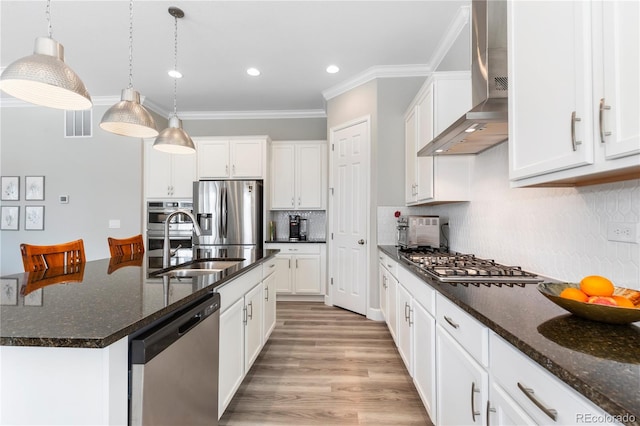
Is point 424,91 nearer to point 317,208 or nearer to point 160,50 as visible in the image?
point 317,208

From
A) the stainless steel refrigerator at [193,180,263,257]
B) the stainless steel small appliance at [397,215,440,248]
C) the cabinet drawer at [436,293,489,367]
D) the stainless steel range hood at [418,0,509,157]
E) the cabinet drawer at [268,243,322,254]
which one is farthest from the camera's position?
the cabinet drawer at [268,243,322,254]

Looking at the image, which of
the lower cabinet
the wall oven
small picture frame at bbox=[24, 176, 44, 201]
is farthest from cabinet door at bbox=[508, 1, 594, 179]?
small picture frame at bbox=[24, 176, 44, 201]

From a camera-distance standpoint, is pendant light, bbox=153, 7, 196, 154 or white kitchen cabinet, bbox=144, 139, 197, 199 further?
white kitchen cabinet, bbox=144, 139, 197, 199

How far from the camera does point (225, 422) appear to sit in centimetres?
178

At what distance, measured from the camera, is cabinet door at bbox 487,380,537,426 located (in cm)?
82

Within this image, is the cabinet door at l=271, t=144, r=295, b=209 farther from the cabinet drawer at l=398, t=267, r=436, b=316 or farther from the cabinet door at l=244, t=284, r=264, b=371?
the cabinet drawer at l=398, t=267, r=436, b=316

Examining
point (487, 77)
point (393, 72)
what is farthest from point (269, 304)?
point (393, 72)

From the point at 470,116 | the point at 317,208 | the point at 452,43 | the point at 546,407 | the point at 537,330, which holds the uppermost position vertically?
the point at 452,43

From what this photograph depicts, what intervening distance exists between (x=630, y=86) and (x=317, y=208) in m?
4.09

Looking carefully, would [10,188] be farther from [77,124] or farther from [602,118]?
[602,118]

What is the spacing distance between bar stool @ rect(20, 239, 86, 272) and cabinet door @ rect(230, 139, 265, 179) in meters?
2.80

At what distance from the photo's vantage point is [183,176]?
4.75 meters

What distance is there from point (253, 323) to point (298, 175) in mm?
2966

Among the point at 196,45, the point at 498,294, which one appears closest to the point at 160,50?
the point at 196,45
